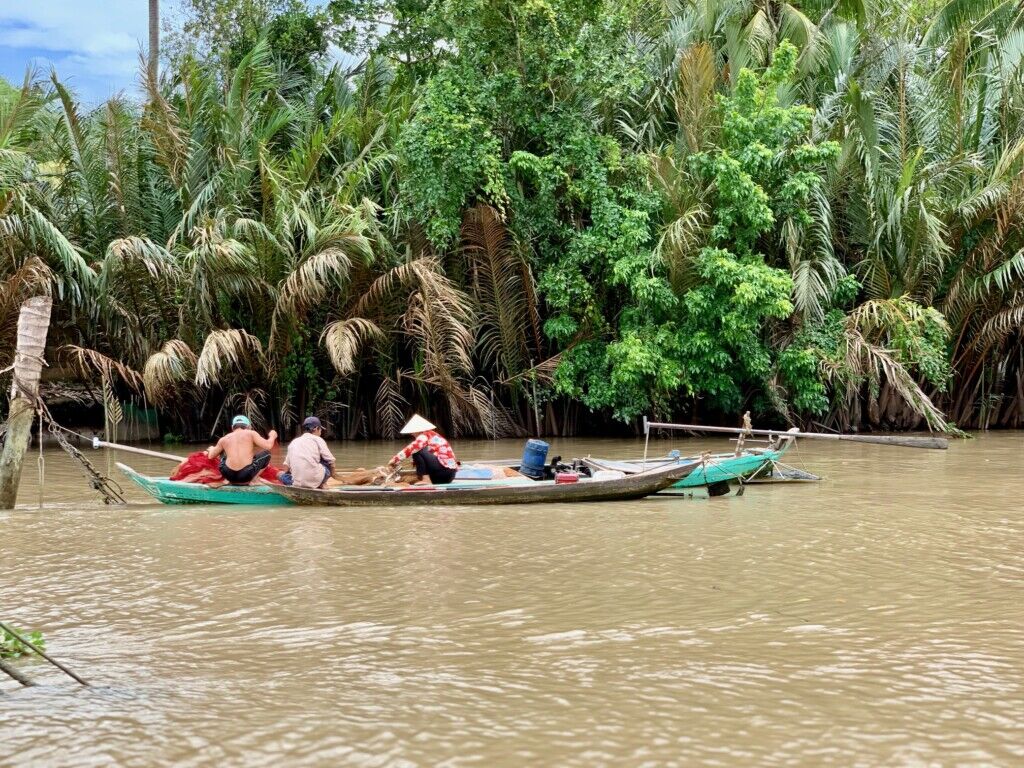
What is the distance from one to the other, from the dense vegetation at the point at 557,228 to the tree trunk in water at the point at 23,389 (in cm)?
583

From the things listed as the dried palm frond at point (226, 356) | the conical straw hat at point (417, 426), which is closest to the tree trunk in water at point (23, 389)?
the conical straw hat at point (417, 426)

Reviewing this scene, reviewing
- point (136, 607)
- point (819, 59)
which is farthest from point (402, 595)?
point (819, 59)

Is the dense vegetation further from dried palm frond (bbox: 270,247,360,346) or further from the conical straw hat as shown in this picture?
the conical straw hat

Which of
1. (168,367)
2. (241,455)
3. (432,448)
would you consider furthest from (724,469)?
(168,367)

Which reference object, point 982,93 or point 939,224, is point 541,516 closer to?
point 939,224

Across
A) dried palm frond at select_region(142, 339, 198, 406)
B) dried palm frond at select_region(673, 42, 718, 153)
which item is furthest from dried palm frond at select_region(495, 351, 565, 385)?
dried palm frond at select_region(142, 339, 198, 406)

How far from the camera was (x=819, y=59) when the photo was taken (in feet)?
66.1

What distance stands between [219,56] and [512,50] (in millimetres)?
8029

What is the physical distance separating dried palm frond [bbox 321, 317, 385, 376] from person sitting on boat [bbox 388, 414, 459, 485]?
517cm

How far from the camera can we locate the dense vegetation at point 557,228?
17.6 metres

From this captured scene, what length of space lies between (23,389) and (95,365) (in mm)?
7592

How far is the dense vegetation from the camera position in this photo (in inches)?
693

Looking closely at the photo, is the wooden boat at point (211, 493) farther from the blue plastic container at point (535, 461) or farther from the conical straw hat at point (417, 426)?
the blue plastic container at point (535, 461)

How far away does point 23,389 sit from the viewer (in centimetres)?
1073
